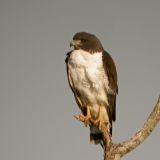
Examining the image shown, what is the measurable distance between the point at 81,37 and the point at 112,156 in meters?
2.85

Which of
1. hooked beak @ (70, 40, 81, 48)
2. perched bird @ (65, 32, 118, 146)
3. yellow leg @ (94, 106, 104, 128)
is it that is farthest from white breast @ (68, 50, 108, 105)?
yellow leg @ (94, 106, 104, 128)

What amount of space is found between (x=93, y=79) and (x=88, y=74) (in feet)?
0.55

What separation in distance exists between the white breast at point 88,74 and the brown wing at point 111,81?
9 cm

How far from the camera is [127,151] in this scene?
9047 mm

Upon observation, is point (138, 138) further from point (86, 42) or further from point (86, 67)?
point (86, 42)

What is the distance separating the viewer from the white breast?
1102 centimetres

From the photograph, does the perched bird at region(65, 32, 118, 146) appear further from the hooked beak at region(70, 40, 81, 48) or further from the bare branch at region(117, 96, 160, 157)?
the bare branch at region(117, 96, 160, 157)

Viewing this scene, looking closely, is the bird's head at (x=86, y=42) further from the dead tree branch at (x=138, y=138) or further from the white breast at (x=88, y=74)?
the dead tree branch at (x=138, y=138)

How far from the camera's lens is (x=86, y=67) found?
36.1 ft

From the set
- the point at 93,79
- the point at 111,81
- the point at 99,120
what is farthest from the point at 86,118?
the point at 111,81

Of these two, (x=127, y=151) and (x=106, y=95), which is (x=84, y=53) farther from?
(x=127, y=151)

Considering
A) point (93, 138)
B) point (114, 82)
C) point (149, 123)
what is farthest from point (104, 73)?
point (149, 123)

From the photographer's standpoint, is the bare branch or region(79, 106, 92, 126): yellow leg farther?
region(79, 106, 92, 126): yellow leg

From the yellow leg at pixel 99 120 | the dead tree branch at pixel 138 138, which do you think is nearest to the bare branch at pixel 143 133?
the dead tree branch at pixel 138 138
